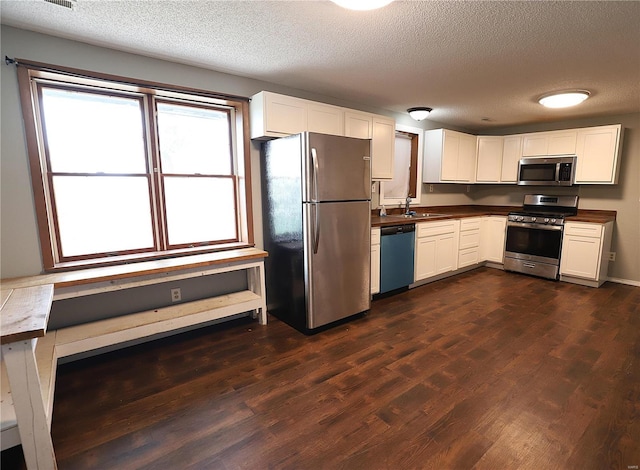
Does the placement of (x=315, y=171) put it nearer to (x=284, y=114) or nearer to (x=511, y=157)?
(x=284, y=114)

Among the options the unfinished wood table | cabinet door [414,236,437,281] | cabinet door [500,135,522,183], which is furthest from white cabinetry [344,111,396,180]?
the unfinished wood table

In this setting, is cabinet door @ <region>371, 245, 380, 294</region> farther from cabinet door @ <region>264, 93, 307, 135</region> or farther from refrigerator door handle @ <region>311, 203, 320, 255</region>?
cabinet door @ <region>264, 93, 307, 135</region>

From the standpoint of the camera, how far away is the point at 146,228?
8.98 ft

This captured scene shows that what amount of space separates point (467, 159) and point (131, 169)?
15.5 feet

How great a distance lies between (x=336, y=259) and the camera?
291 centimetres

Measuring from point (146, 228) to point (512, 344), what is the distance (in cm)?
327

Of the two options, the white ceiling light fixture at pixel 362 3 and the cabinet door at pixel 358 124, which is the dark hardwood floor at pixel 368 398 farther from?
the white ceiling light fixture at pixel 362 3

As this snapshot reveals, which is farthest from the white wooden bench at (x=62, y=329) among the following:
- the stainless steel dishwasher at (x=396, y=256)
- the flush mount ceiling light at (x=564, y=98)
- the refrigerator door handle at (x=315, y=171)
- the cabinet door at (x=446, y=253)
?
the flush mount ceiling light at (x=564, y=98)

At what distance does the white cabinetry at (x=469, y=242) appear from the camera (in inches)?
185

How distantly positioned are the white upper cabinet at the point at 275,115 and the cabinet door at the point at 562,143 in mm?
3799

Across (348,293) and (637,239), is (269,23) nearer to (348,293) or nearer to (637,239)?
(348,293)

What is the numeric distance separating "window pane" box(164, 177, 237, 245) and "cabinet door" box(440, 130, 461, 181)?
10.5 ft

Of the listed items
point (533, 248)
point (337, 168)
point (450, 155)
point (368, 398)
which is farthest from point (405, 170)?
point (368, 398)

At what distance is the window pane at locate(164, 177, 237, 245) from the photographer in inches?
112
